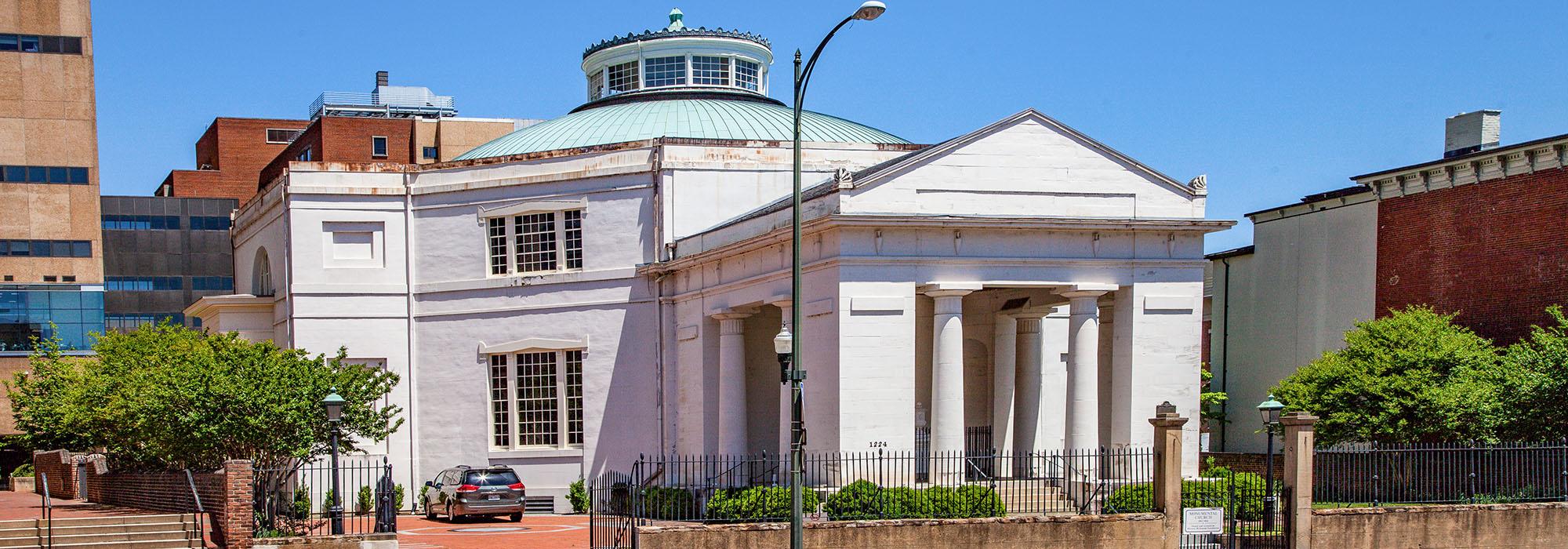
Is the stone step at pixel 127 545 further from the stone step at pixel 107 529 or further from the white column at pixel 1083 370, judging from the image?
the white column at pixel 1083 370

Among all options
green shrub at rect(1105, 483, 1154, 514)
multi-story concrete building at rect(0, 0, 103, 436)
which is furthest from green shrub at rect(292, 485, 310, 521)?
multi-story concrete building at rect(0, 0, 103, 436)

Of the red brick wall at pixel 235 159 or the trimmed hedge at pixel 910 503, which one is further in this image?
the red brick wall at pixel 235 159

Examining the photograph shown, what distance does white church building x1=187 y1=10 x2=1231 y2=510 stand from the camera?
112ft

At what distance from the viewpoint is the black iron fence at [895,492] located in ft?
96.8

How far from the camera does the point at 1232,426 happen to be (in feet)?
175

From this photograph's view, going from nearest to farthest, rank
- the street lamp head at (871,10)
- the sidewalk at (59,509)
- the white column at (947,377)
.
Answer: the street lamp head at (871,10)
the sidewalk at (59,509)
the white column at (947,377)

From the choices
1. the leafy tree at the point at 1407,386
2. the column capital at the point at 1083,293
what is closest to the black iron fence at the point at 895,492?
the column capital at the point at 1083,293

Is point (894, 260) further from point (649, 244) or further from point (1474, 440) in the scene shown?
point (1474, 440)

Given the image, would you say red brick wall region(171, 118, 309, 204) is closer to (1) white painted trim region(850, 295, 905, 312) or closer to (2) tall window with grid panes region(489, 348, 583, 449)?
(2) tall window with grid panes region(489, 348, 583, 449)

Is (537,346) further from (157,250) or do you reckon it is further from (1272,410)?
(157,250)

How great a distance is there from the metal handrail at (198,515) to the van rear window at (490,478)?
8806 millimetres

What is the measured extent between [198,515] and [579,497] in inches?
554

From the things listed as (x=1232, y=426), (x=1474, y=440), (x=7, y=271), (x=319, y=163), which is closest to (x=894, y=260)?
(x=1474, y=440)

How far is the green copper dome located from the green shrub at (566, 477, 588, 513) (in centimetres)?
918
